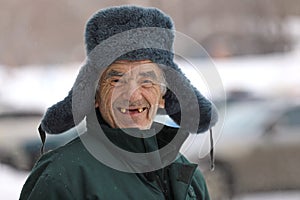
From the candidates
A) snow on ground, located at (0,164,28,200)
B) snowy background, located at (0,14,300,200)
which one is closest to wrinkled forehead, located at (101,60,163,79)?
snow on ground, located at (0,164,28,200)

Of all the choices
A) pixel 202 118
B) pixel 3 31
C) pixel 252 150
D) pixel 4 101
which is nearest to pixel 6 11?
pixel 3 31

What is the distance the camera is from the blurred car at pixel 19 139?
7.57 meters

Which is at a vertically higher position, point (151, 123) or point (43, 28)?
point (43, 28)

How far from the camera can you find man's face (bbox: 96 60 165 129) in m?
2.38

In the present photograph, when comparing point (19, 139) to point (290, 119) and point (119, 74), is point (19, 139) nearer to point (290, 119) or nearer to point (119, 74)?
point (290, 119)

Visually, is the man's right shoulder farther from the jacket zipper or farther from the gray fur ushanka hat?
the jacket zipper

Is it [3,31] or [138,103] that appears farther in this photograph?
[3,31]

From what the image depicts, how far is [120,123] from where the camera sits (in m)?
2.37

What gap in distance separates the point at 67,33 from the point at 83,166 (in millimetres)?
8873

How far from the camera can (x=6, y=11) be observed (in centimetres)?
980

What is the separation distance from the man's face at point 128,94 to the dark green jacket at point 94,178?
60 millimetres

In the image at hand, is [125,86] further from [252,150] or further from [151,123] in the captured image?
[252,150]

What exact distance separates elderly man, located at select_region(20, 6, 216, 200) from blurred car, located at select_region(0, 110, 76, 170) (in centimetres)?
474

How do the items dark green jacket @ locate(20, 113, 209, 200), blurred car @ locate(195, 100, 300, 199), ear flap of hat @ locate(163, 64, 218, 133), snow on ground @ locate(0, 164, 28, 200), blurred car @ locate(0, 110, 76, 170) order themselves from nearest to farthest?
dark green jacket @ locate(20, 113, 209, 200) < ear flap of hat @ locate(163, 64, 218, 133) < snow on ground @ locate(0, 164, 28, 200) < blurred car @ locate(0, 110, 76, 170) < blurred car @ locate(195, 100, 300, 199)
